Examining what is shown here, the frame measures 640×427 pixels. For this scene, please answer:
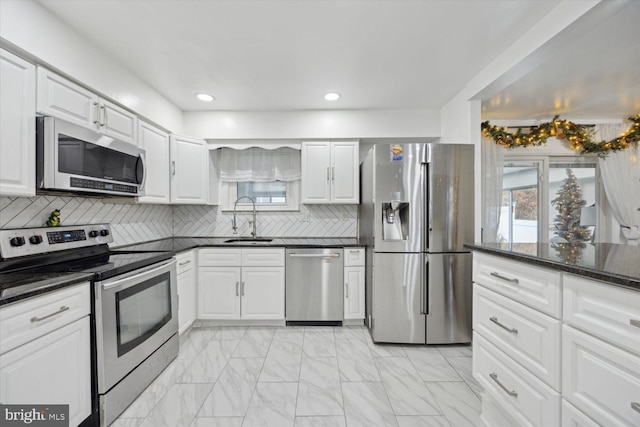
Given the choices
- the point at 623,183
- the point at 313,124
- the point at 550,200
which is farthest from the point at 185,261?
the point at 623,183

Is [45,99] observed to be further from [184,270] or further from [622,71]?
[622,71]

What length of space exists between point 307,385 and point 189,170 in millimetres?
2530

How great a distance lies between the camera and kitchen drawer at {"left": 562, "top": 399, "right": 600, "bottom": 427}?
39.7 inches

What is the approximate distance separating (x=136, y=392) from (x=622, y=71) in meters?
4.63

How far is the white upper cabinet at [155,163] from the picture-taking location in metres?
2.60

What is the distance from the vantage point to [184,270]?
2738 millimetres

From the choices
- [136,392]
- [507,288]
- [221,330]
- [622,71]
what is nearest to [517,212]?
[622,71]

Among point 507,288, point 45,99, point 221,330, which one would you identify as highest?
point 45,99

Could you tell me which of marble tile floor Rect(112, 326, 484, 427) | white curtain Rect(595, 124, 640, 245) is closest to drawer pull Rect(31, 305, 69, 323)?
marble tile floor Rect(112, 326, 484, 427)

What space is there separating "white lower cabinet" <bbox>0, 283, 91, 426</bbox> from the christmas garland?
4.23 meters

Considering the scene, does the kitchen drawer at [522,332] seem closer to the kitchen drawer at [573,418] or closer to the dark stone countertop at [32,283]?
the kitchen drawer at [573,418]

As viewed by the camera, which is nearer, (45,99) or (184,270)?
(45,99)

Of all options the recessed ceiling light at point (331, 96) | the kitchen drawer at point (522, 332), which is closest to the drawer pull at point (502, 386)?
the kitchen drawer at point (522, 332)

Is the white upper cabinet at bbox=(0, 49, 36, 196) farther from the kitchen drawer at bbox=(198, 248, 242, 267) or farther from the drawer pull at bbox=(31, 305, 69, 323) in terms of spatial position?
the kitchen drawer at bbox=(198, 248, 242, 267)
